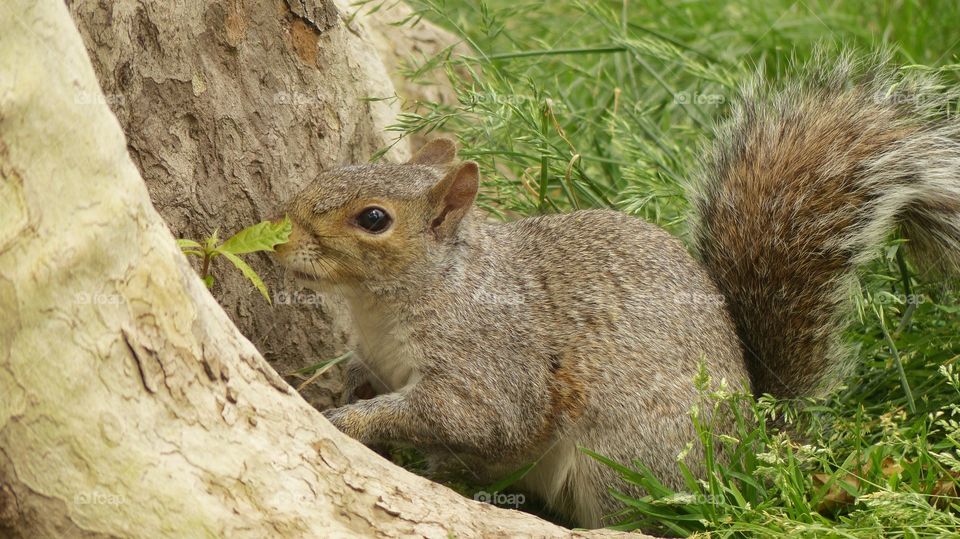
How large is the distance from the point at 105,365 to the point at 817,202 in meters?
2.31

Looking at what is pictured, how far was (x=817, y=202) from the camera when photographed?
357 cm

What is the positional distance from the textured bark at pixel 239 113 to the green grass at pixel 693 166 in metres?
0.36

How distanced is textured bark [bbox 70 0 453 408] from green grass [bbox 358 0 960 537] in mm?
364

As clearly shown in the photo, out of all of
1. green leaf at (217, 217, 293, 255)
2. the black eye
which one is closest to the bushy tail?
the black eye

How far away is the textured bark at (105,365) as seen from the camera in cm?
219
